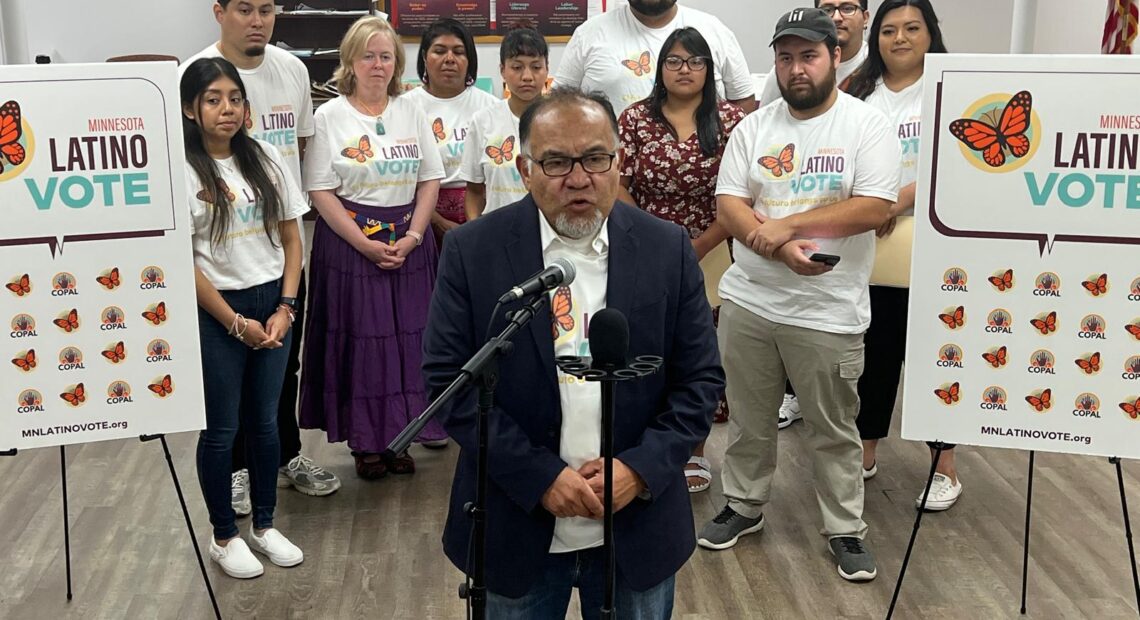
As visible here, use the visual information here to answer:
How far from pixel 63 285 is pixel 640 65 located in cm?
233

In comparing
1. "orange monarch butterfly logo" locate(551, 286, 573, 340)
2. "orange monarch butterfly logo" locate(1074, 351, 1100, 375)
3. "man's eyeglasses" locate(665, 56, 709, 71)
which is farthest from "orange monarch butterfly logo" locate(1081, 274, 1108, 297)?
"man's eyeglasses" locate(665, 56, 709, 71)

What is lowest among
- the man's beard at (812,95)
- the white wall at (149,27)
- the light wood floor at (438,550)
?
the light wood floor at (438,550)

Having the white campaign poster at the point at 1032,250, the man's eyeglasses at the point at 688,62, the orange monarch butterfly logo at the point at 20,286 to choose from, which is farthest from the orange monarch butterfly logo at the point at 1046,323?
the orange monarch butterfly logo at the point at 20,286

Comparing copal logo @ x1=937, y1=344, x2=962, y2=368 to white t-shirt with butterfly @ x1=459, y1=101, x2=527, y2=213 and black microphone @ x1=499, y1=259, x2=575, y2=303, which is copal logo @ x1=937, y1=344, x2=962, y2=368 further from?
white t-shirt with butterfly @ x1=459, y1=101, x2=527, y2=213

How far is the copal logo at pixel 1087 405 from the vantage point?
2.62 meters

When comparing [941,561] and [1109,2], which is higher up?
[1109,2]

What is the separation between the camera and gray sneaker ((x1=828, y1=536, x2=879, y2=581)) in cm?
335

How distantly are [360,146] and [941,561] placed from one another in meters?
2.33

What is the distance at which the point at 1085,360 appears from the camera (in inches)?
103

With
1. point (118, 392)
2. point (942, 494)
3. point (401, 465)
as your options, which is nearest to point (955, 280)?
point (942, 494)

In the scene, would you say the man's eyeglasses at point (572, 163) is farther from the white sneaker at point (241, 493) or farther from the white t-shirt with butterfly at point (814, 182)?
the white sneaker at point (241, 493)

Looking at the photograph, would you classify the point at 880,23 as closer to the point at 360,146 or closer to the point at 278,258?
the point at 360,146

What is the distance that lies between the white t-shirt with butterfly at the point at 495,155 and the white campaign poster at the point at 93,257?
4.95 feet

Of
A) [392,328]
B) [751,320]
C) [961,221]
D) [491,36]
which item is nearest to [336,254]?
[392,328]
